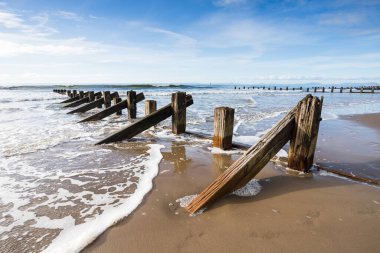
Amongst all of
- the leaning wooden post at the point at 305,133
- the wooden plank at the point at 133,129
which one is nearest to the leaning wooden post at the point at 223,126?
the leaning wooden post at the point at 305,133

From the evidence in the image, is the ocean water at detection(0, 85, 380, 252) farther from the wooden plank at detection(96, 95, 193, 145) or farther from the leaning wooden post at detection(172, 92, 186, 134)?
the leaning wooden post at detection(172, 92, 186, 134)

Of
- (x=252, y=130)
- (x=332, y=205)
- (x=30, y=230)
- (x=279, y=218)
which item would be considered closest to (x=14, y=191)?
(x=30, y=230)

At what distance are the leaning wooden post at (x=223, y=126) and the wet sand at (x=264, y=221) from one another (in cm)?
177

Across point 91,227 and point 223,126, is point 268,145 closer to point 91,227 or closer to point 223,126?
point 223,126

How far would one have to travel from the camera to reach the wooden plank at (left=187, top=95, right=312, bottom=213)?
303 cm

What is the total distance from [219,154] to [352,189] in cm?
259

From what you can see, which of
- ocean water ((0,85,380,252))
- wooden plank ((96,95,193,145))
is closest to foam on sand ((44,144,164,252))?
ocean water ((0,85,380,252))

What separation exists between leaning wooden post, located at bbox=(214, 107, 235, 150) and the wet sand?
1.77 meters

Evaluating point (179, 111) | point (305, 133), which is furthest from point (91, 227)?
point (179, 111)

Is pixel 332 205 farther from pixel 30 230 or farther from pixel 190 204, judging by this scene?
pixel 30 230

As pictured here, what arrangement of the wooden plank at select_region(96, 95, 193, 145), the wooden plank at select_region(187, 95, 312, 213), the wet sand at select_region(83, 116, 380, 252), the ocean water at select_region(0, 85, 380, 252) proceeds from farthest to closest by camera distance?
the wooden plank at select_region(96, 95, 193, 145)
the wooden plank at select_region(187, 95, 312, 213)
the ocean water at select_region(0, 85, 380, 252)
the wet sand at select_region(83, 116, 380, 252)

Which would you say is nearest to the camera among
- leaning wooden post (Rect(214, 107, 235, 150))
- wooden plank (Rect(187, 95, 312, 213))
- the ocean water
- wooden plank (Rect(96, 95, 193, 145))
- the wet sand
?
the wet sand

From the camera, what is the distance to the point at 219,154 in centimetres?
544

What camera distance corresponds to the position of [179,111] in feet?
24.1
